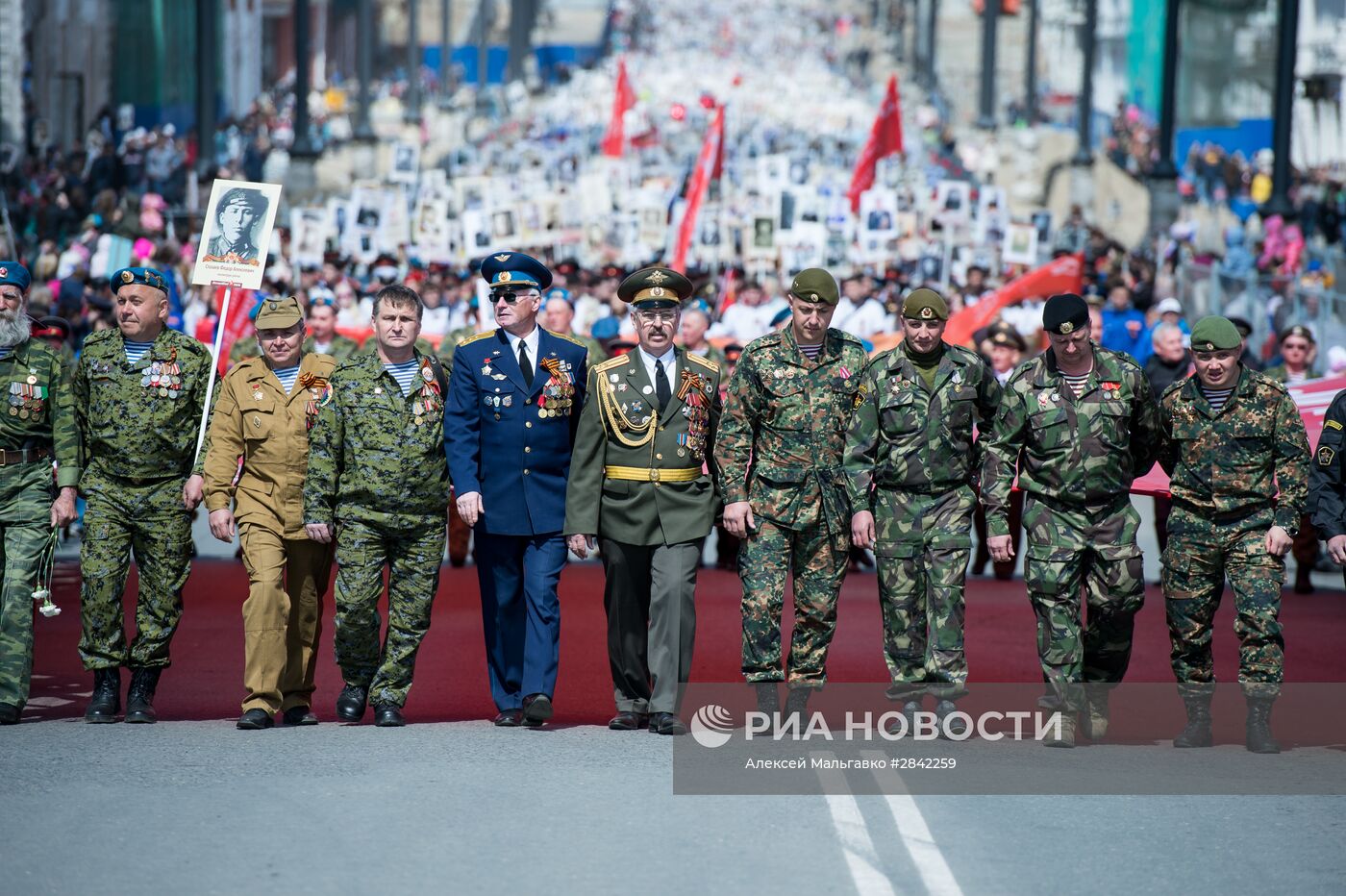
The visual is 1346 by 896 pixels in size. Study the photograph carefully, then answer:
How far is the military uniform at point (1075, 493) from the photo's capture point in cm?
834

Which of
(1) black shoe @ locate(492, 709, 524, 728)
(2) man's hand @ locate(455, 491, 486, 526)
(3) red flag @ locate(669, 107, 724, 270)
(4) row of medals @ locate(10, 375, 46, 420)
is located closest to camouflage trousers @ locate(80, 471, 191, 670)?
(4) row of medals @ locate(10, 375, 46, 420)

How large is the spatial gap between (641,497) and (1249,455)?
2515 millimetres

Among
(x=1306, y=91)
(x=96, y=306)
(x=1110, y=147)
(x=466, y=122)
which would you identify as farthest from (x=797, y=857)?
(x=466, y=122)

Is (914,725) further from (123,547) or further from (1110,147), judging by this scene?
(1110,147)

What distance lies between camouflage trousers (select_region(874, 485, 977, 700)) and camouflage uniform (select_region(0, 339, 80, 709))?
3.52 m

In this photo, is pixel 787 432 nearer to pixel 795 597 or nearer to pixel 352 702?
pixel 795 597

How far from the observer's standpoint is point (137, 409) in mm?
8586

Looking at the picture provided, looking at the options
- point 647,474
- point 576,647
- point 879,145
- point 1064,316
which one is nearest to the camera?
point 1064,316

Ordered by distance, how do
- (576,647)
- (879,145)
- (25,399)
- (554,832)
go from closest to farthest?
1. (554,832)
2. (25,399)
3. (576,647)
4. (879,145)

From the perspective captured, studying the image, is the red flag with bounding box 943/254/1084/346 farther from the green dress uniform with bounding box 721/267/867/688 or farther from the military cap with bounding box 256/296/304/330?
the military cap with bounding box 256/296/304/330

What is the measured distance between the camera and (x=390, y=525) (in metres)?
8.42

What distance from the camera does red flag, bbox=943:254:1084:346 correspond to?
816 inches

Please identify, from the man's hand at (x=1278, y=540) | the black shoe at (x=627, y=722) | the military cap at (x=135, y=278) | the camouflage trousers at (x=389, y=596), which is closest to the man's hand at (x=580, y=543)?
the camouflage trousers at (x=389, y=596)

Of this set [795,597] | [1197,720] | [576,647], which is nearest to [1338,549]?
[1197,720]
